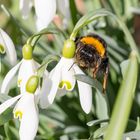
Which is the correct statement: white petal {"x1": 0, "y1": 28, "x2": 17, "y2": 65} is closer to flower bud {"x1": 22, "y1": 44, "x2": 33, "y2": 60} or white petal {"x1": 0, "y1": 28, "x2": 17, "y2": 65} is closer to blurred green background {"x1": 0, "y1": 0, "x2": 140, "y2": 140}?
flower bud {"x1": 22, "y1": 44, "x2": 33, "y2": 60}

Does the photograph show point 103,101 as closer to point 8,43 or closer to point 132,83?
point 8,43

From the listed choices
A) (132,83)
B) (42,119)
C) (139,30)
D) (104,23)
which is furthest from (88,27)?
(139,30)

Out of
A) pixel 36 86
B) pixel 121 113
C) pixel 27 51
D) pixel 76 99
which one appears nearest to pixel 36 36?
pixel 27 51

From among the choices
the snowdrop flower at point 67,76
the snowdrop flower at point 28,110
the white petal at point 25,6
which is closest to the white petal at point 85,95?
the snowdrop flower at point 67,76

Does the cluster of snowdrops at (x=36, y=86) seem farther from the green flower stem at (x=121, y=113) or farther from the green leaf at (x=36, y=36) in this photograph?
the green flower stem at (x=121, y=113)

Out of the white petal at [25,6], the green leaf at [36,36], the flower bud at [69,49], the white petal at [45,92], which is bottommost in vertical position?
the white petal at [45,92]

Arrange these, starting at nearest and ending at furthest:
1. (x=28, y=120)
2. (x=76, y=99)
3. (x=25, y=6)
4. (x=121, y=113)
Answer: (x=121, y=113) → (x=28, y=120) → (x=25, y=6) → (x=76, y=99)

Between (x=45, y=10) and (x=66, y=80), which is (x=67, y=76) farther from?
(x=45, y=10)

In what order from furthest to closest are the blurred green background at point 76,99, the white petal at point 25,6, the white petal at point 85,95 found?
the blurred green background at point 76,99 → the white petal at point 25,6 → the white petal at point 85,95
